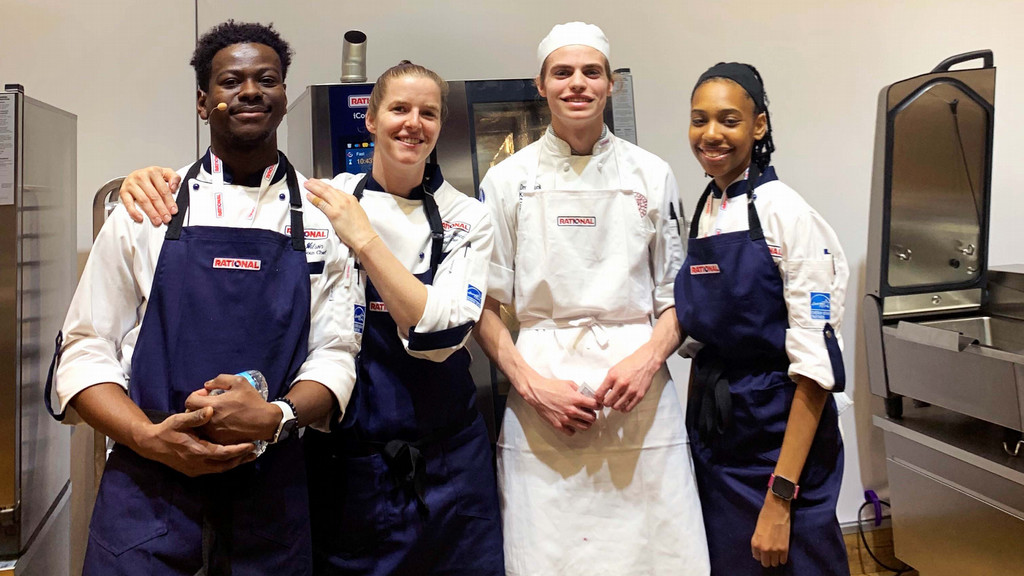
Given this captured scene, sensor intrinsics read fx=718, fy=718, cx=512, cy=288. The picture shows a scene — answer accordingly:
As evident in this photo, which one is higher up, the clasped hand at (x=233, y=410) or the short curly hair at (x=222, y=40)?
the short curly hair at (x=222, y=40)

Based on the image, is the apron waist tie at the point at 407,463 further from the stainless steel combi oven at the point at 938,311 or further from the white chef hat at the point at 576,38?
the stainless steel combi oven at the point at 938,311

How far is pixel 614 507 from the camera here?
5.31 feet

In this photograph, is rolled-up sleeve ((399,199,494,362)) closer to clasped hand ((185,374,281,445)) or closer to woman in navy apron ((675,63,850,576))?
clasped hand ((185,374,281,445))

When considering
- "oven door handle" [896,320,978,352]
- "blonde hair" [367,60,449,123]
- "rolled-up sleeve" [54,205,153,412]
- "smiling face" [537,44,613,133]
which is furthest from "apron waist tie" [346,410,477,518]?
"oven door handle" [896,320,978,352]

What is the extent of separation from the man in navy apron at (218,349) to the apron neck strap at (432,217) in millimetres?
160

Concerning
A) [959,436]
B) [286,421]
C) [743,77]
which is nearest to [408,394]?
[286,421]

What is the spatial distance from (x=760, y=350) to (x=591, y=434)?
418 mm

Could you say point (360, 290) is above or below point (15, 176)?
below

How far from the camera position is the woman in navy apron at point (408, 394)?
4.82 ft

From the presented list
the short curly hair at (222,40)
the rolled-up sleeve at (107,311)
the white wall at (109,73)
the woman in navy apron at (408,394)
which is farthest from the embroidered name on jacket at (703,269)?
the white wall at (109,73)

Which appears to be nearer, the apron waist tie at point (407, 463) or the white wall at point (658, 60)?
the apron waist tie at point (407, 463)

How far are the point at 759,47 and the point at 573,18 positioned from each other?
77 centimetres

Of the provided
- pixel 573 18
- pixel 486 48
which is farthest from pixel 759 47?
pixel 486 48

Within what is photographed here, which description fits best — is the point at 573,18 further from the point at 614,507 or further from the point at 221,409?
the point at 221,409
